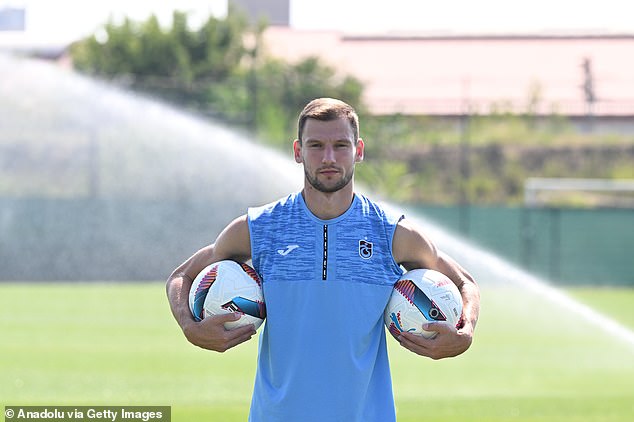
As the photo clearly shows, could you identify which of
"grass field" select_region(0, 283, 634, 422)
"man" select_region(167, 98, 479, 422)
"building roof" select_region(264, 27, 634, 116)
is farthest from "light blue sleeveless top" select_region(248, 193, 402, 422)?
"building roof" select_region(264, 27, 634, 116)

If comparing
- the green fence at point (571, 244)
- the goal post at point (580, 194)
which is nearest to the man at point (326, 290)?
the green fence at point (571, 244)

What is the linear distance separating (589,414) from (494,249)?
65.9 feet

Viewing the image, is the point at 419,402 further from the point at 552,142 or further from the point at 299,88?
the point at 552,142

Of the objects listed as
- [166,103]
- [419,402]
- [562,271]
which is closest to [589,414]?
[419,402]

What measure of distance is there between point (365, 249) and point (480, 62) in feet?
166

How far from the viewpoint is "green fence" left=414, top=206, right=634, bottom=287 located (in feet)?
99.4

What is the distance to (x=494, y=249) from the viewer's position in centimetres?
3066

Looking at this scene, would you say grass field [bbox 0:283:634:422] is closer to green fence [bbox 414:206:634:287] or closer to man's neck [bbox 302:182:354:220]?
man's neck [bbox 302:182:354:220]

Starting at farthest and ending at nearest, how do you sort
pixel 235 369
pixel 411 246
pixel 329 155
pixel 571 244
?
pixel 571 244, pixel 235 369, pixel 411 246, pixel 329 155

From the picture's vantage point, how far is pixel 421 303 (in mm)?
4785

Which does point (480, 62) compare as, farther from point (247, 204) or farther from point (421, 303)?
point (421, 303)

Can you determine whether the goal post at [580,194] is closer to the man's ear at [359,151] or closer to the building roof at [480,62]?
the building roof at [480,62]

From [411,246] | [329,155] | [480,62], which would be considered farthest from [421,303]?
[480,62]

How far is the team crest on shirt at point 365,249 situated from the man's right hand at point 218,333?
46cm
